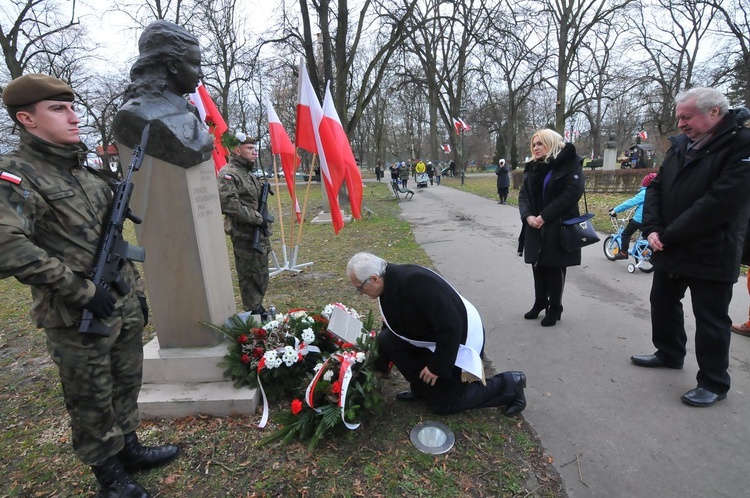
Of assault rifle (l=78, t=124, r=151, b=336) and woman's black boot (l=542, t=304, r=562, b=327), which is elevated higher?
assault rifle (l=78, t=124, r=151, b=336)

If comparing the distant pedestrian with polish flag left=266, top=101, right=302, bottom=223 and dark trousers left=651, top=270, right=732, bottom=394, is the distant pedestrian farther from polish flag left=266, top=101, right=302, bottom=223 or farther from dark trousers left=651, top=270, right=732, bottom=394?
dark trousers left=651, top=270, right=732, bottom=394

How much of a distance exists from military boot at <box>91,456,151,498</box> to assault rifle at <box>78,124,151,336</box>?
0.74m

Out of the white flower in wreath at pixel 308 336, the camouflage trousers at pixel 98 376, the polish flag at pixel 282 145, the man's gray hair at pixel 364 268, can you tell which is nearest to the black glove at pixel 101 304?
the camouflage trousers at pixel 98 376

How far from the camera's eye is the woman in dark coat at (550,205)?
3.73m

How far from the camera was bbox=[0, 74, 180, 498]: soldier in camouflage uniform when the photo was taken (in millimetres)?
1700

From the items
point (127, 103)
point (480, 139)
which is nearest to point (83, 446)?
point (127, 103)

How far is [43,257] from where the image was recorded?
169 cm

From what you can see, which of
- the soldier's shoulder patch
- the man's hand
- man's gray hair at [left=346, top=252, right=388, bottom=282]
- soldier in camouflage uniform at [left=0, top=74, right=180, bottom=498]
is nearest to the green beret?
soldier in camouflage uniform at [left=0, top=74, right=180, bottom=498]

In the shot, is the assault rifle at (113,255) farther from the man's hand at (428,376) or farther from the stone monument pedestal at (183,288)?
→ the man's hand at (428,376)

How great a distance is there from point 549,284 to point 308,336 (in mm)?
2417

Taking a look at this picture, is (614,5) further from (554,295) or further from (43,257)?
(43,257)

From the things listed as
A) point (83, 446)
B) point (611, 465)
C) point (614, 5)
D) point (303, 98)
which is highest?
point (614, 5)

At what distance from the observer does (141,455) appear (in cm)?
240

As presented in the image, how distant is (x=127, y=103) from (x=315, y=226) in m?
8.88
